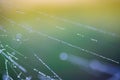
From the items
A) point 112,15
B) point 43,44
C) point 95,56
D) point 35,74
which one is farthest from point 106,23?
point 35,74

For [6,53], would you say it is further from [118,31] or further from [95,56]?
[118,31]

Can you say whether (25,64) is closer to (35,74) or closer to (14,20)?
(35,74)

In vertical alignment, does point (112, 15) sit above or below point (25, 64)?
above

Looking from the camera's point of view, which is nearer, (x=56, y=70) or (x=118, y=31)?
(x=118, y=31)

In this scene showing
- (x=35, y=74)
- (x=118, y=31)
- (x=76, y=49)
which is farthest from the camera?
(x=35, y=74)

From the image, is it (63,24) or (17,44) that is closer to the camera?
(63,24)

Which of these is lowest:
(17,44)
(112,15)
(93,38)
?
(17,44)

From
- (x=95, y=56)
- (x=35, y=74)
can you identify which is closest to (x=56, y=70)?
(x=35, y=74)

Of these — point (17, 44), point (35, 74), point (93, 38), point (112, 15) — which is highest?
point (112, 15)

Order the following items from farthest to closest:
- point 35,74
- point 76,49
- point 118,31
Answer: point 35,74
point 76,49
point 118,31
